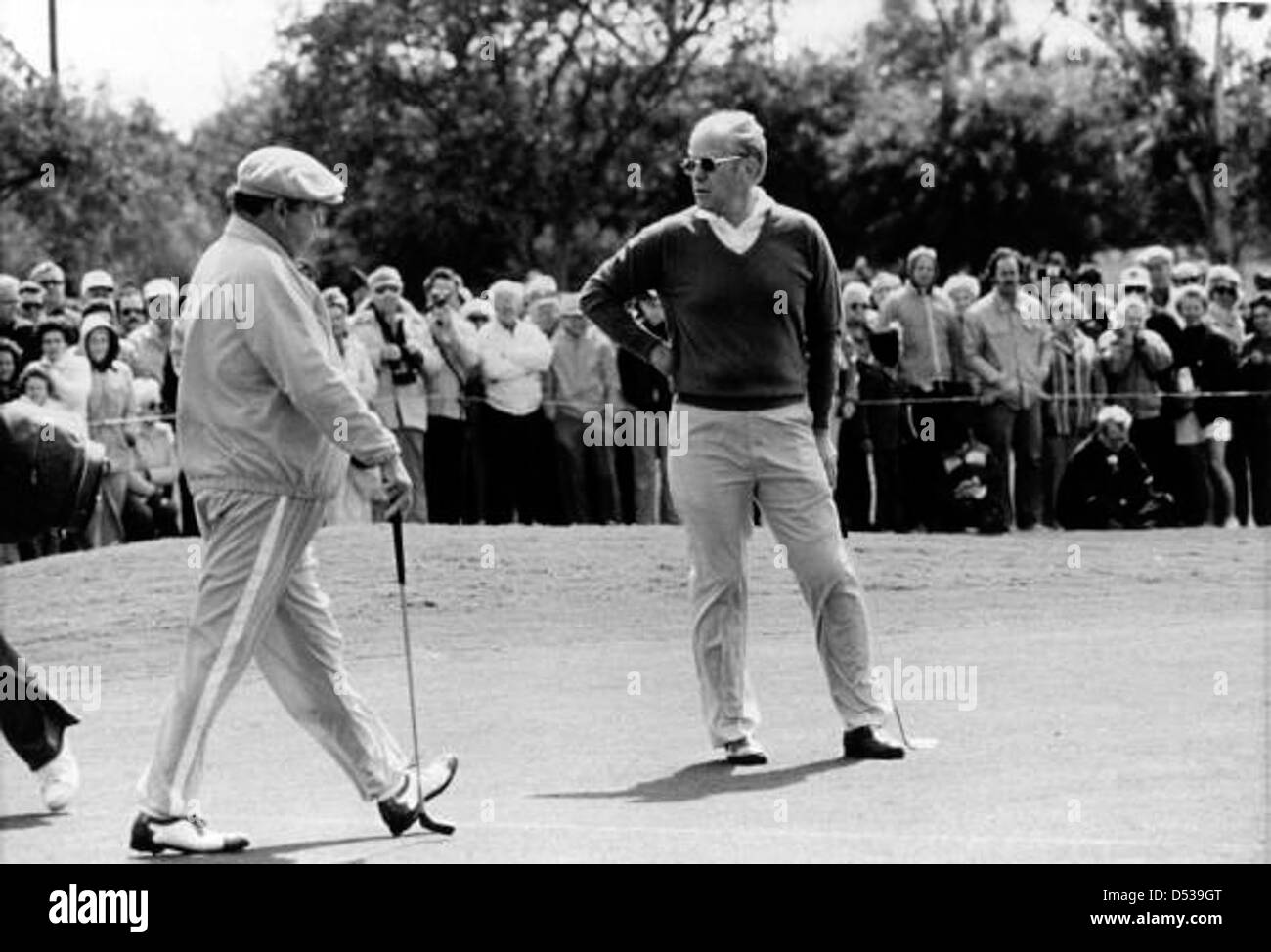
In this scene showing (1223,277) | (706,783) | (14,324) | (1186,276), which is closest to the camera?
(706,783)

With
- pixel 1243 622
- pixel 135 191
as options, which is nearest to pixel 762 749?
pixel 1243 622

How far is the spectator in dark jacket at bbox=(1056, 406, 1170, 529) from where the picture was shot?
22.9 meters

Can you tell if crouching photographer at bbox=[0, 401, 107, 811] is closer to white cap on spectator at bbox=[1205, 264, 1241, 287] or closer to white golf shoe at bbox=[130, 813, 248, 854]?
white golf shoe at bbox=[130, 813, 248, 854]

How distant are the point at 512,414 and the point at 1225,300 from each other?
631cm

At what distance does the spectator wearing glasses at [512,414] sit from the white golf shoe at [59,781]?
1134 centimetres

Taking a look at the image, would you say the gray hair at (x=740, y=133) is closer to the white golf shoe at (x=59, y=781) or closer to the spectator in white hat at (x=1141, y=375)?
the white golf shoe at (x=59, y=781)

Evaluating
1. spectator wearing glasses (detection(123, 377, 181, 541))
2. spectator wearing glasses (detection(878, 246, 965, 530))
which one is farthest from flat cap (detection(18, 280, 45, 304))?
spectator wearing glasses (detection(878, 246, 965, 530))

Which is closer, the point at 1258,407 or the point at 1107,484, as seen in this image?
the point at 1107,484

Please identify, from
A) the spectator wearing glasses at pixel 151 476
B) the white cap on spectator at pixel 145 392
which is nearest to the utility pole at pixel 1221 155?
the spectator wearing glasses at pixel 151 476

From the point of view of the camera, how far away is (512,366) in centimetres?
2227

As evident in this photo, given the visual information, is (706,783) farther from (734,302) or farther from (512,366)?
(512,366)

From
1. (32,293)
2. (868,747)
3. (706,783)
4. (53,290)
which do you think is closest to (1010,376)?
(53,290)

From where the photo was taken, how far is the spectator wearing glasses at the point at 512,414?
22250 millimetres

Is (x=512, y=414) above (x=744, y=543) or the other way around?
above
